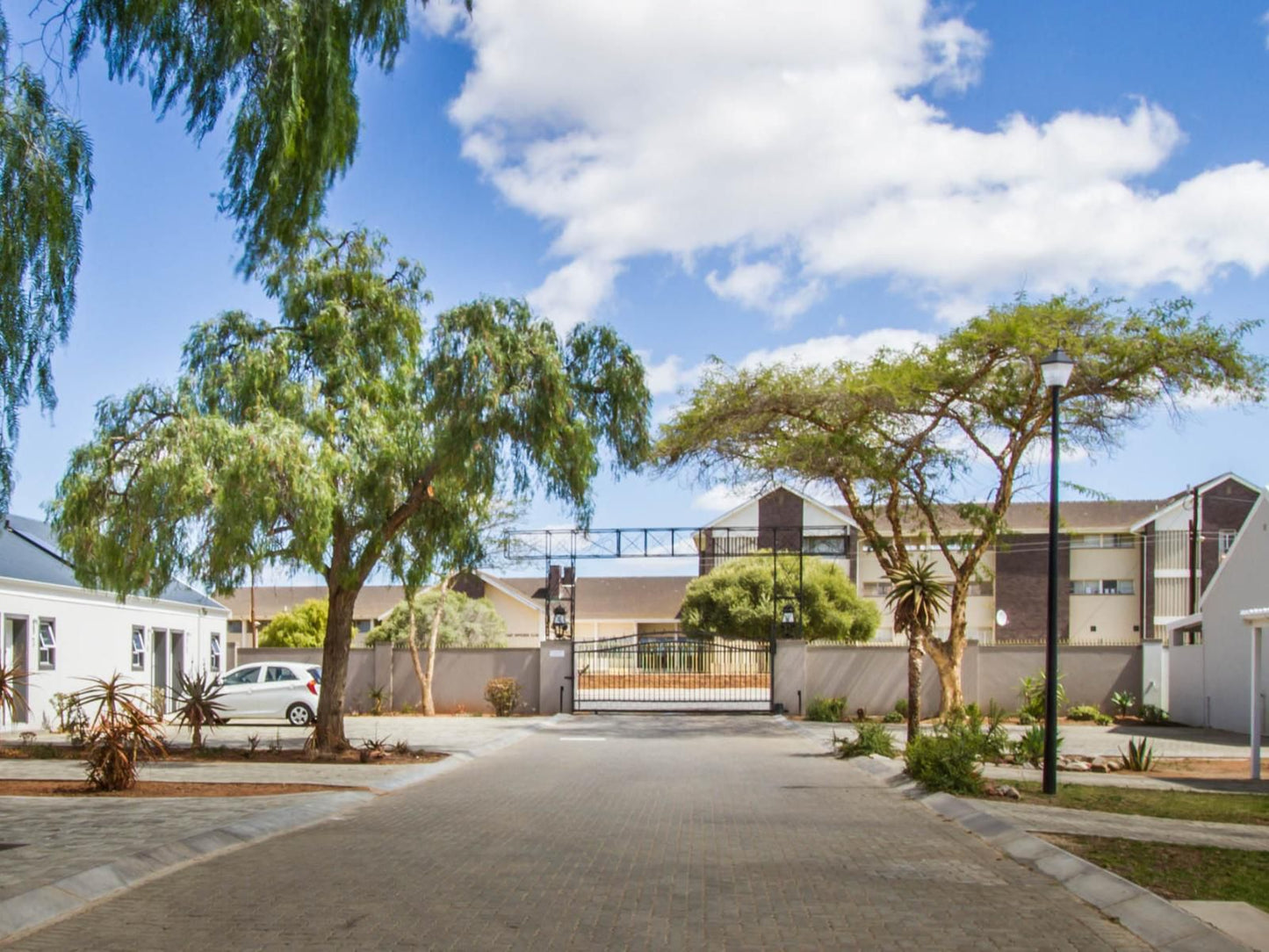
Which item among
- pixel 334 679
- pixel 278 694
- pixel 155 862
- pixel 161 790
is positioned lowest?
pixel 278 694

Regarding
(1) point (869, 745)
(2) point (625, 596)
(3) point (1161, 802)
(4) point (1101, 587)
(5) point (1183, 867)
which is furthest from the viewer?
(2) point (625, 596)

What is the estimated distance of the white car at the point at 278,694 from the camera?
29.2 metres

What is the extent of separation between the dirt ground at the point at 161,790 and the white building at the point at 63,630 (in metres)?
6.55

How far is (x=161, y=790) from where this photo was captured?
1527 cm

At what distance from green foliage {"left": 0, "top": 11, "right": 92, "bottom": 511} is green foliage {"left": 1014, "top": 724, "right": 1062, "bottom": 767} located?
14.3m

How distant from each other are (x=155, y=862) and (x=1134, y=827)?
8.76m

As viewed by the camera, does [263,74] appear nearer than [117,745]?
Yes

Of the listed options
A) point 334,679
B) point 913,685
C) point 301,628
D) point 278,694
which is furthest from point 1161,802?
point 301,628

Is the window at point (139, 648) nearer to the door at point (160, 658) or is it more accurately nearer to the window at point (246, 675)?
the door at point (160, 658)

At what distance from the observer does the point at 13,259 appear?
740 centimetres

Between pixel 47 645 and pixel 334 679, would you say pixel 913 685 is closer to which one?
pixel 334 679

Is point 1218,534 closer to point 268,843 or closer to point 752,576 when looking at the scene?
point 752,576

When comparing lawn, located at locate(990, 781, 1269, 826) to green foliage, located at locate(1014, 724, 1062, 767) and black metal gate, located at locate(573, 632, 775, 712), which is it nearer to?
green foliage, located at locate(1014, 724, 1062, 767)

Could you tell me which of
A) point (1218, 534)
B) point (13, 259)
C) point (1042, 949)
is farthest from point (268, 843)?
point (1218, 534)
